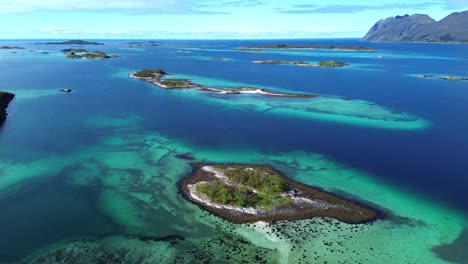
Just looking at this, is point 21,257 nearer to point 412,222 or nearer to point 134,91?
point 412,222

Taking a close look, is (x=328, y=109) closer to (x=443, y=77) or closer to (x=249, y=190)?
(x=249, y=190)

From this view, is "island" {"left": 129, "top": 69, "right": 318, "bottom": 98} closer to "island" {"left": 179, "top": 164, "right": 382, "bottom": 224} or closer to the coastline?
the coastline

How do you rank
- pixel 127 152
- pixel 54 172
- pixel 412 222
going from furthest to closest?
1. pixel 127 152
2. pixel 54 172
3. pixel 412 222

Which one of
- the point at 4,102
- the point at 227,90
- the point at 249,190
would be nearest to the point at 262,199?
the point at 249,190

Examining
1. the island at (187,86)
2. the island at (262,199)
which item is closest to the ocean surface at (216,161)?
the island at (262,199)

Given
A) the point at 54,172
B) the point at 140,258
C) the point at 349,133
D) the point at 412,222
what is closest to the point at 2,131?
the point at 54,172

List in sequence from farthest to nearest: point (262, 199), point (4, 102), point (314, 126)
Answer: point (4, 102)
point (314, 126)
point (262, 199)

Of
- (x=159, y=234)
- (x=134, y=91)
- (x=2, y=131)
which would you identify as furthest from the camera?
(x=134, y=91)
